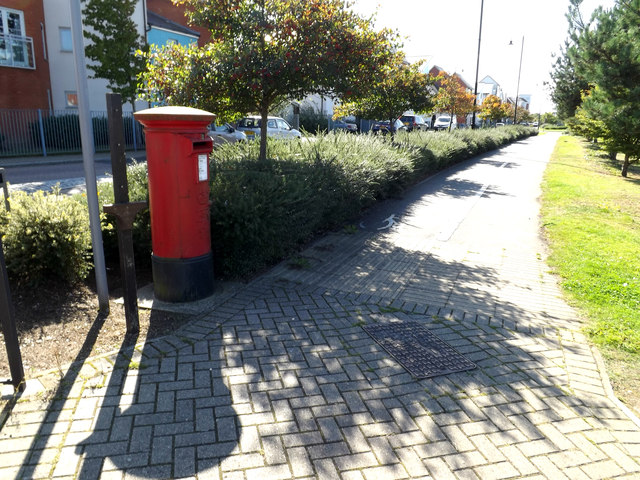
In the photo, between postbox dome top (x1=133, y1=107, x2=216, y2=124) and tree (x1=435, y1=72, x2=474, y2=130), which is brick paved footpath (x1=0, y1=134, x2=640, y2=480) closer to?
postbox dome top (x1=133, y1=107, x2=216, y2=124)

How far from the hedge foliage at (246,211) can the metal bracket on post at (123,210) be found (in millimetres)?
961

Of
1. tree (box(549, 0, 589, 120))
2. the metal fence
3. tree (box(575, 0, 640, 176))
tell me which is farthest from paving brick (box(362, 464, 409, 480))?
tree (box(549, 0, 589, 120))

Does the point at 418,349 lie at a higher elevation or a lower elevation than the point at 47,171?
lower

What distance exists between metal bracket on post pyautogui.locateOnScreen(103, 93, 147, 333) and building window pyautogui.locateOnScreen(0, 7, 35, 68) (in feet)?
69.8

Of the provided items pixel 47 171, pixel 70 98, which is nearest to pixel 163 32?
pixel 70 98

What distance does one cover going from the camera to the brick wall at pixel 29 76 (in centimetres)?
2078

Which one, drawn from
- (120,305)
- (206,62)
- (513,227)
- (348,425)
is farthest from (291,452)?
(513,227)

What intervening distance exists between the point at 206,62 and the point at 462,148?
1528 cm

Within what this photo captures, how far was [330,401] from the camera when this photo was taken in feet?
10.7

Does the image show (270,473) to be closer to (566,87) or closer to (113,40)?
(113,40)

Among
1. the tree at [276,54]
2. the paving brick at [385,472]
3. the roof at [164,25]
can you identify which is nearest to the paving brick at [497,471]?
the paving brick at [385,472]

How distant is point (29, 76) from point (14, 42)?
1427mm

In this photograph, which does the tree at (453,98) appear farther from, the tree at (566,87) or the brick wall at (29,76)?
the brick wall at (29,76)

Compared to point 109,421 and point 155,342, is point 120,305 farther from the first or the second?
point 109,421
